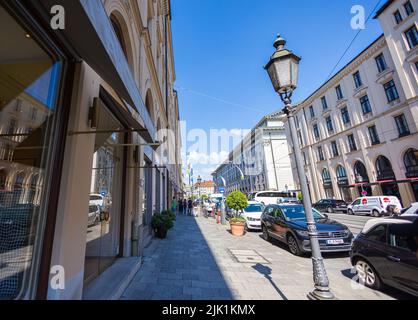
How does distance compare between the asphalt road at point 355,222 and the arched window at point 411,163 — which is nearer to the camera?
the asphalt road at point 355,222

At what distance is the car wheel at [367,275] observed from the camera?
Result: 4.06 meters

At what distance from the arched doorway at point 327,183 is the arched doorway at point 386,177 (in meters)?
7.85

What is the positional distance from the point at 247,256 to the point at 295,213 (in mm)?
2835

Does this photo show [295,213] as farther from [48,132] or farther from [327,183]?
[327,183]

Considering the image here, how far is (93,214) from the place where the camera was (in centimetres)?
395

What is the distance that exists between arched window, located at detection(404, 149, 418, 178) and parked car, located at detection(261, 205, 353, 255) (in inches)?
781

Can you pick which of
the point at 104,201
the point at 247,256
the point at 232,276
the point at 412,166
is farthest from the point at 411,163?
the point at 104,201

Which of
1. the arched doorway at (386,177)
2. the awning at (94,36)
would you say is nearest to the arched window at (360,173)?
the arched doorway at (386,177)

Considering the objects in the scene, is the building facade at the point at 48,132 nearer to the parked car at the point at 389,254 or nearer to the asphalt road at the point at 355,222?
the parked car at the point at 389,254

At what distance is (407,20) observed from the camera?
1919 centimetres

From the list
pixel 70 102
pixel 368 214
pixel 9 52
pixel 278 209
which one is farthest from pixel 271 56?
pixel 368 214

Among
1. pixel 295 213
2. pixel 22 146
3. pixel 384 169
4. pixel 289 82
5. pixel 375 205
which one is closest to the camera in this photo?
pixel 22 146

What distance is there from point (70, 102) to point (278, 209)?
815cm
